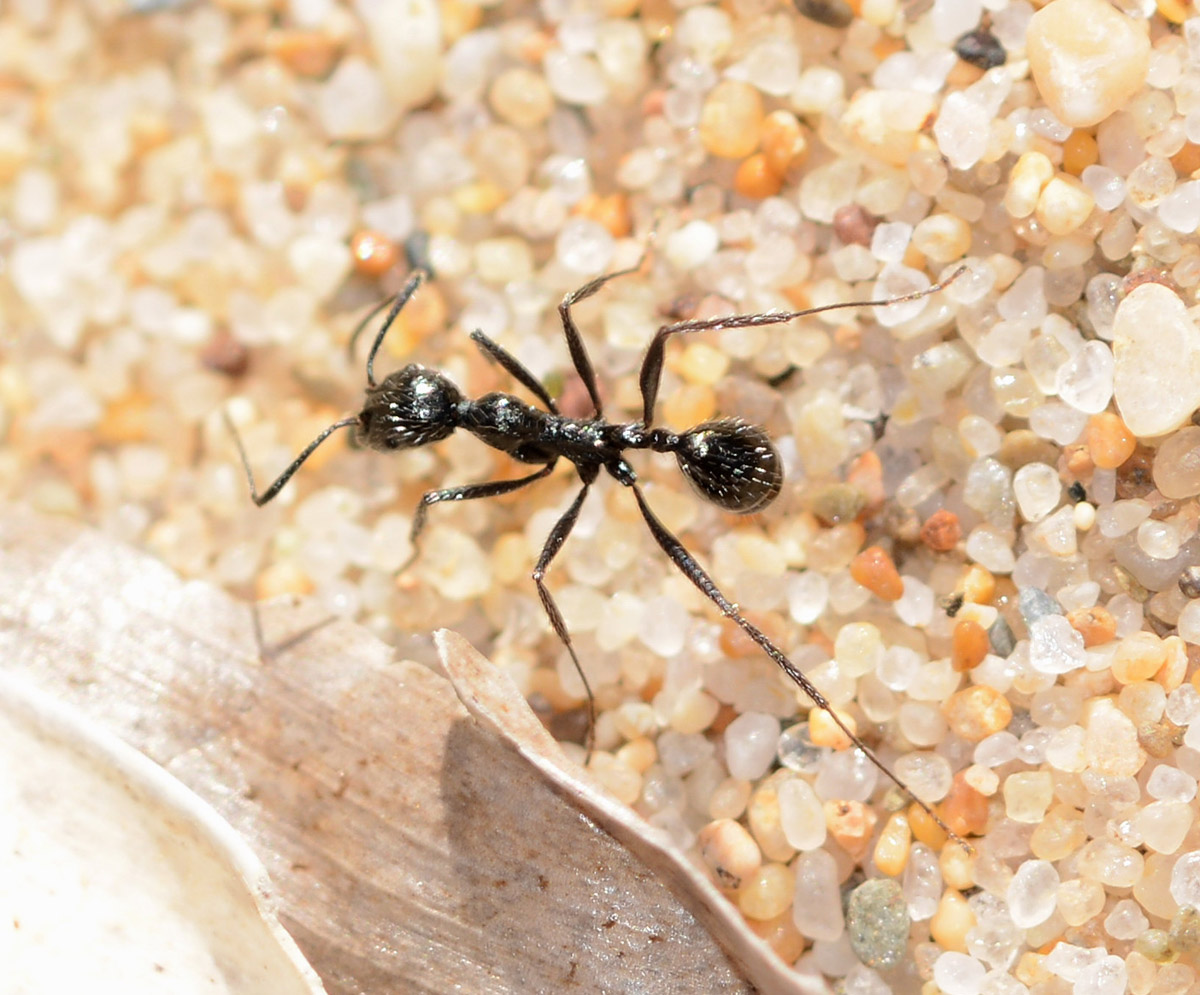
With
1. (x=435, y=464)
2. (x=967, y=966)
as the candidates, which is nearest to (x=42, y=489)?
(x=435, y=464)

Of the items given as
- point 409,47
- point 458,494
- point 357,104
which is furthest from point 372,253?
point 458,494

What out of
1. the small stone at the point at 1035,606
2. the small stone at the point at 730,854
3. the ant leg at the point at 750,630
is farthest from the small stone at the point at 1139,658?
the small stone at the point at 730,854

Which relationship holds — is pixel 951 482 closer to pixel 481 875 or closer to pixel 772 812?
pixel 772 812

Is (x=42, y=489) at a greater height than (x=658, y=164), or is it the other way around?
(x=658, y=164)

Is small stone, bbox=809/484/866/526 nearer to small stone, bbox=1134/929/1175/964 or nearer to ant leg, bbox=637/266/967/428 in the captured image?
ant leg, bbox=637/266/967/428

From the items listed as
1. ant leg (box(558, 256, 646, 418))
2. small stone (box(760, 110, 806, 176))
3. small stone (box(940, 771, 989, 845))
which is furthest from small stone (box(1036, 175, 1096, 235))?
small stone (box(940, 771, 989, 845))

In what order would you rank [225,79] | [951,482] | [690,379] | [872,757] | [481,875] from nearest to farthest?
[481,875] → [872,757] → [951,482] → [690,379] → [225,79]

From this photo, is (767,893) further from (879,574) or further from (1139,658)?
(1139,658)
